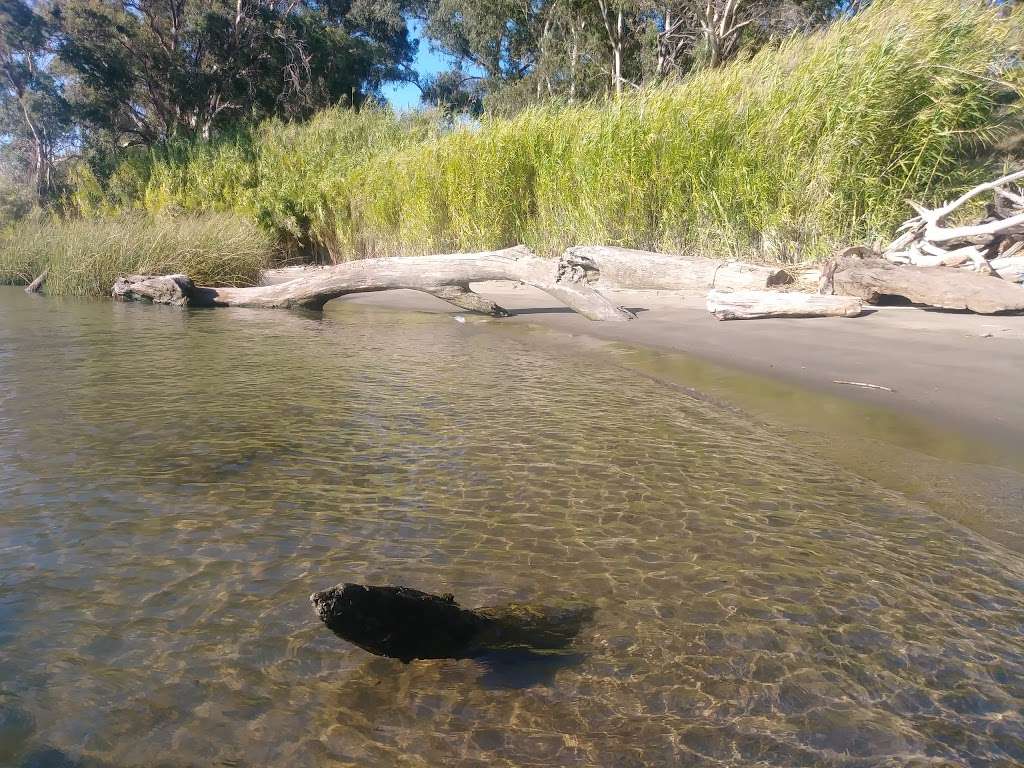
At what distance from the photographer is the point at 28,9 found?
2538 cm

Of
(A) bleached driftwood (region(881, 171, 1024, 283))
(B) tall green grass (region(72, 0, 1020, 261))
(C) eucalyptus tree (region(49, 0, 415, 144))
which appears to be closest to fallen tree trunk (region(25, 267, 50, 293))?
(B) tall green grass (region(72, 0, 1020, 261))

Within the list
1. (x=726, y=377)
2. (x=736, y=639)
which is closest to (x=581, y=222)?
(x=726, y=377)

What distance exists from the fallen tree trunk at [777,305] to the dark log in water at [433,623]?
5.52m

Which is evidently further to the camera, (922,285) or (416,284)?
(416,284)

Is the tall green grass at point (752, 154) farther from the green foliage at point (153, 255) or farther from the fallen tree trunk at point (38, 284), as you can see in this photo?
the fallen tree trunk at point (38, 284)

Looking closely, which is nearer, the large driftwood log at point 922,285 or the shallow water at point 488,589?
the shallow water at point 488,589

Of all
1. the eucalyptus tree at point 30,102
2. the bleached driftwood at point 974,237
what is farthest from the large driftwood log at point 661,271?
the eucalyptus tree at point 30,102

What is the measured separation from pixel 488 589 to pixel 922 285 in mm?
5890

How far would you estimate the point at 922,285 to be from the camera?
6438 mm

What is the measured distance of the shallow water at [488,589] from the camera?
1696 millimetres

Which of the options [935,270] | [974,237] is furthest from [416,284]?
[974,237]

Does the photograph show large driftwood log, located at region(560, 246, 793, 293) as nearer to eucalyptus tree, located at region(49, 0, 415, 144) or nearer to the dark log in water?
the dark log in water

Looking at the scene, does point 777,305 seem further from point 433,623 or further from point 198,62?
point 198,62

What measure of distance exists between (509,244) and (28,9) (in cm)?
2498
